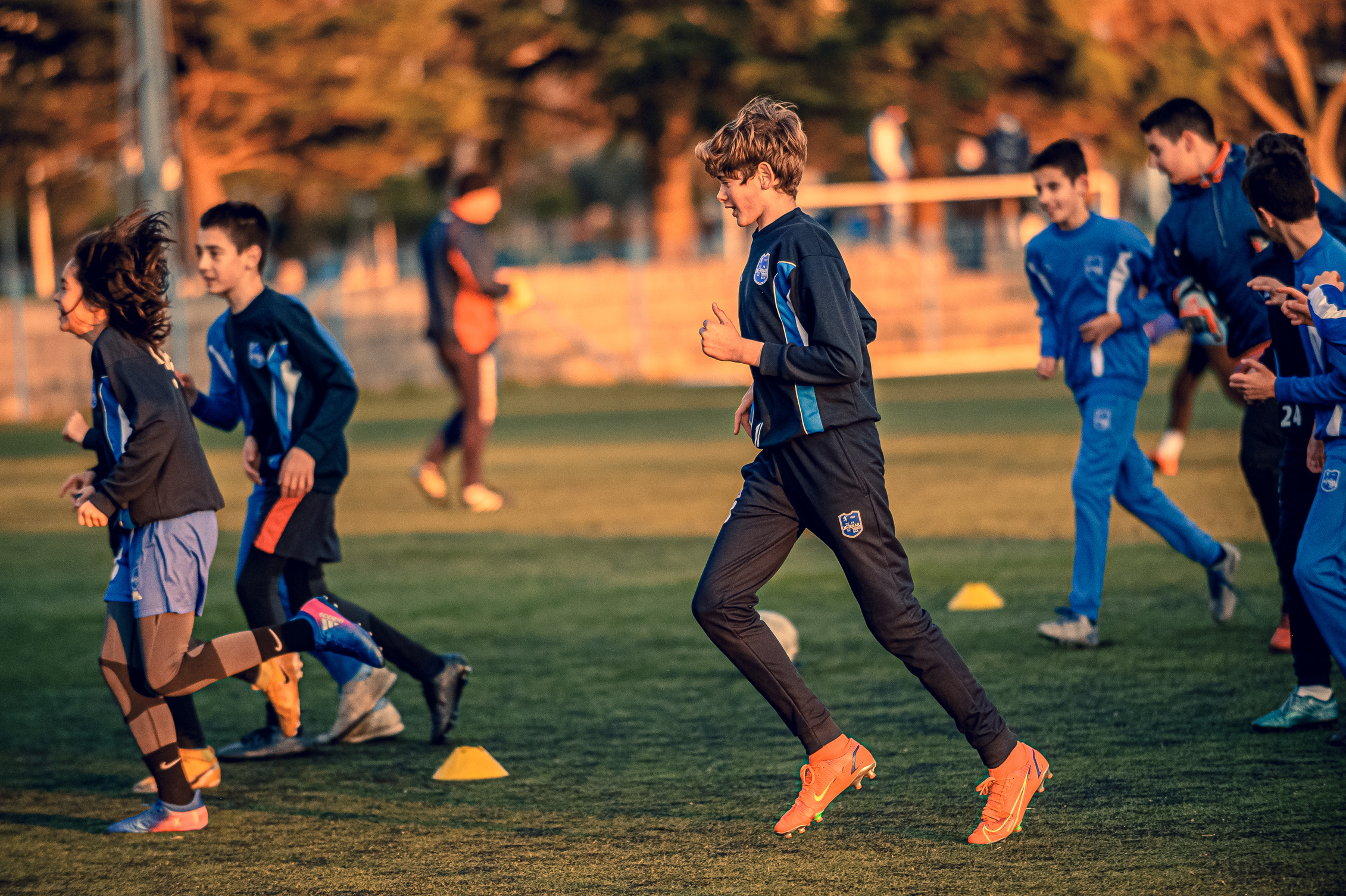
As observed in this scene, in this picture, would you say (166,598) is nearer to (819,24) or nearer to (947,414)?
(947,414)

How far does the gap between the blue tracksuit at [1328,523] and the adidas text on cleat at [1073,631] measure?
6.77 ft

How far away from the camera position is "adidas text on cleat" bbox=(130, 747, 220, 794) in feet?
17.1

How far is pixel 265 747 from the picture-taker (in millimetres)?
5711

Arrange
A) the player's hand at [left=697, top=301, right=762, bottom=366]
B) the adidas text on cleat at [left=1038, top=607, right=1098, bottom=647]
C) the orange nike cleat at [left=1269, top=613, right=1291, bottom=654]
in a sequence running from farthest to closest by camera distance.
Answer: the adidas text on cleat at [left=1038, top=607, right=1098, bottom=647], the orange nike cleat at [left=1269, top=613, right=1291, bottom=654], the player's hand at [left=697, top=301, right=762, bottom=366]

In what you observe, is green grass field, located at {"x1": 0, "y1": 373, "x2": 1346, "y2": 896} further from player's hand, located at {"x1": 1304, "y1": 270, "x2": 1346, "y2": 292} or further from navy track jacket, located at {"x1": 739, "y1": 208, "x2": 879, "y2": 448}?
player's hand, located at {"x1": 1304, "y1": 270, "x2": 1346, "y2": 292}

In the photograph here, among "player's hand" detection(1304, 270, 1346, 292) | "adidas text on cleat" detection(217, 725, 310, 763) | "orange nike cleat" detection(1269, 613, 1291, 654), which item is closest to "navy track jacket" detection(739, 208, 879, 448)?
"player's hand" detection(1304, 270, 1346, 292)

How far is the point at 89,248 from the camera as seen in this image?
191 inches

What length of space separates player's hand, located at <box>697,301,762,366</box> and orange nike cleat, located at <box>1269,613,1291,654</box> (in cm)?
326

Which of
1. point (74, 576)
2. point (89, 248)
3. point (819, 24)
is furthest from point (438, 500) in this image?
point (819, 24)

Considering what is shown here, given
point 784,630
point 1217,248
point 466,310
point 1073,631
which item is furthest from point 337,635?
point 466,310

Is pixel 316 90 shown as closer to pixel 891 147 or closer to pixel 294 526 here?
pixel 891 147

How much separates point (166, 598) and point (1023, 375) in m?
21.7

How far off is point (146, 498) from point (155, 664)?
480 mm

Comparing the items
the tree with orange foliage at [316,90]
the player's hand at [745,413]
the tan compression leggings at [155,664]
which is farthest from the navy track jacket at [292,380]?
the tree with orange foliage at [316,90]
